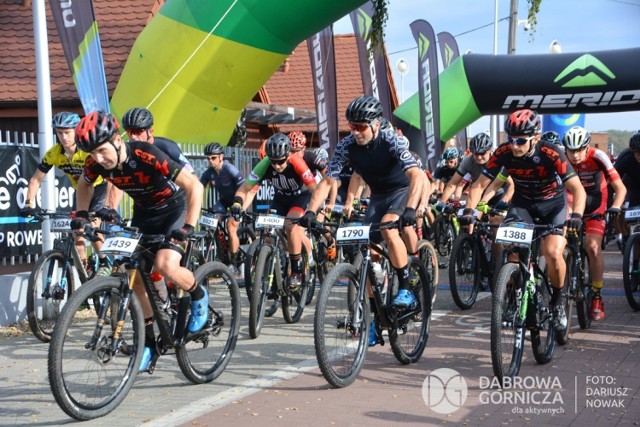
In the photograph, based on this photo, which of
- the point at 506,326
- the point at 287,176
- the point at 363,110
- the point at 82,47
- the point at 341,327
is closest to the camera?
the point at 506,326

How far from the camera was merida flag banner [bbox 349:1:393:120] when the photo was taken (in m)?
17.4

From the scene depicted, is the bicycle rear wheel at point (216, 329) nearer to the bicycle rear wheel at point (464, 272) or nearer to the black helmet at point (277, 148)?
the black helmet at point (277, 148)

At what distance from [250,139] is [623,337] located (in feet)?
68.0

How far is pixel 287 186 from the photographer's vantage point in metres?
9.62

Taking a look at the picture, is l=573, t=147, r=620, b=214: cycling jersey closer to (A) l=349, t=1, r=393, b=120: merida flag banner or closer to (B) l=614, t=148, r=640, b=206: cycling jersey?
(B) l=614, t=148, r=640, b=206: cycling jersey

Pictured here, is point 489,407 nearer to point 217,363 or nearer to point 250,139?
point 217,363

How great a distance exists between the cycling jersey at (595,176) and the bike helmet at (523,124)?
2.49 m

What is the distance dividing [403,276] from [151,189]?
221 centimetres

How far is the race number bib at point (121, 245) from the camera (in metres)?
5.55

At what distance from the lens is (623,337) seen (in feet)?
27.6

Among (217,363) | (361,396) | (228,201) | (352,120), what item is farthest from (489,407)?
(228,201)

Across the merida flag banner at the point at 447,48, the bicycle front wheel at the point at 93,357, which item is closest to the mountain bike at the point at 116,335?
the bicycle front wheel at the point at 93,357

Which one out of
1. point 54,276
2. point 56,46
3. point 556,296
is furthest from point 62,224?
point 56,46

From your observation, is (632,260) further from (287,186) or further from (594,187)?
(287,186)
